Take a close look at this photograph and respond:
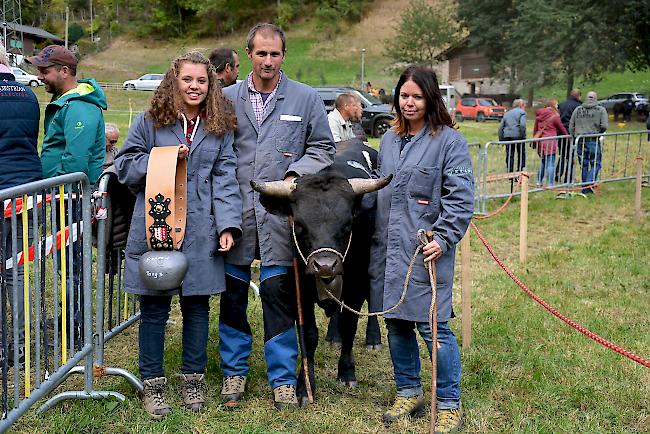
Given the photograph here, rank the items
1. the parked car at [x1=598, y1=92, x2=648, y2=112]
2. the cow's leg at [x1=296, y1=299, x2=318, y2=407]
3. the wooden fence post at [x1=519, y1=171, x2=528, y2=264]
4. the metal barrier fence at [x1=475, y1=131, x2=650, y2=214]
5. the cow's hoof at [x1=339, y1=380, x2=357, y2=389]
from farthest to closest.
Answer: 1. the parked car at [x1=598, y1=92, x2=648, y2=112]
2. the metal barrier fence at [x1=475, y1=131, x2=650, y2=214]
3. the wooden fence post at [x1=519, y1=171, x2=528, y2=264]
4. the cow's hoof at [x1=339, y1=380, x2=357, y2=389]
5. the cow's leg at [x1=296, y1=299, x2=318, y2=407]

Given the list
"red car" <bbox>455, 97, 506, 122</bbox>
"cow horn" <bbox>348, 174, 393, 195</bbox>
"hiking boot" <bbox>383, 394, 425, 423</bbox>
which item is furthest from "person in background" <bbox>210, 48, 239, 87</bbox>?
"red car" <bbox>455, 97, 506, 122</bbox>

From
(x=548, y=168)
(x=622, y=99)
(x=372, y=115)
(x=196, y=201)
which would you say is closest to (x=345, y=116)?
(x=196, y=201)

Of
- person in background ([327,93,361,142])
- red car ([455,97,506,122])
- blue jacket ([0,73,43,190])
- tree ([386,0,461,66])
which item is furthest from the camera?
tree ([386,0,461,66])

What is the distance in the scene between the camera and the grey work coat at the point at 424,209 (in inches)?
156

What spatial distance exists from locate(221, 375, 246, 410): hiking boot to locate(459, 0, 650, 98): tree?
114ft

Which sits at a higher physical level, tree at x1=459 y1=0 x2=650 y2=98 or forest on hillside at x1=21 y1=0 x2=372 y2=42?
forest on hillside at x1=21 y1=0 x2=372 y2=42

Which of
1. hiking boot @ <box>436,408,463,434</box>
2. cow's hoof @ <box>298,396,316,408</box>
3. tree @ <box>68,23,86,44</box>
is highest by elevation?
tree @ <box>68,23,86,44</box>

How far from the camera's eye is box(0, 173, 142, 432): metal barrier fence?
142 inches

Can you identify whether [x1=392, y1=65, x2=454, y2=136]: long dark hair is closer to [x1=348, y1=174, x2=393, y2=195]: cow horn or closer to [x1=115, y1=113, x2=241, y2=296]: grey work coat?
[x1=348, y1=174, x2=393, y2=195]: cow horn

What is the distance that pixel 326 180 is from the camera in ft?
14.2

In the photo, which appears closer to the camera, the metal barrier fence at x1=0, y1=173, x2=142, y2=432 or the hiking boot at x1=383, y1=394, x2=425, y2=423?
the metal barrier fence at x1=0, y1=173, x2=142, y2=432

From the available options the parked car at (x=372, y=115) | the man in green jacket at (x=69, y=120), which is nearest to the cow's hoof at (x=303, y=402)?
the man in green jacket at (x=69, y=120)

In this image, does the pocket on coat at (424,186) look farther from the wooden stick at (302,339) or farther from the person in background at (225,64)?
the person in background at (225,64)

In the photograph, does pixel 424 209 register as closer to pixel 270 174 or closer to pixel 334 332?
pixel 270 174
